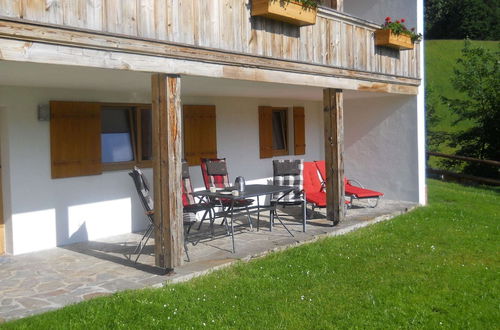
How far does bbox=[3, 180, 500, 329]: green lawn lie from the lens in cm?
432

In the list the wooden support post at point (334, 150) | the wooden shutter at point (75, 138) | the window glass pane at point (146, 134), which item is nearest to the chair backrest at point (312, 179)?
the wooden support post at point (334, 150)

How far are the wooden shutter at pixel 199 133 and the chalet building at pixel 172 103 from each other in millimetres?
21

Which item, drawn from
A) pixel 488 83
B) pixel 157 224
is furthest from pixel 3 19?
pixel 488 83

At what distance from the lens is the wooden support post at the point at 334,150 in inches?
318

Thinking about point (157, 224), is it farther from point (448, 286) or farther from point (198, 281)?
point (448, 286)

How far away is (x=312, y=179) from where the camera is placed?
32.9 ft

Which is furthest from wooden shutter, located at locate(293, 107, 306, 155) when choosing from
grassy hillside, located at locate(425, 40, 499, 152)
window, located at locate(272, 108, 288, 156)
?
grassy hillside, located at locate(425, 40, 499, 152)

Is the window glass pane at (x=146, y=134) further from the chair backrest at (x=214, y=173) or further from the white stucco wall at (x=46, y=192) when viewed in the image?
the chair backrest at (x=214, y=173)

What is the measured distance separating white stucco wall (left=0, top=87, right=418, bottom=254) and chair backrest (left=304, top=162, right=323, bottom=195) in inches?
28.8

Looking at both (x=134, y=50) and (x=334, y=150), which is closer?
(x=134, y=50)

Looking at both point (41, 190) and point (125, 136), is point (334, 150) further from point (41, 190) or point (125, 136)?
point (41, 190)

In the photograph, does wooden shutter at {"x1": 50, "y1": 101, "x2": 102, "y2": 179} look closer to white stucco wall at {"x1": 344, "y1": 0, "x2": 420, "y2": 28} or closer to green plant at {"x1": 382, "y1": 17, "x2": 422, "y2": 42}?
green plant at {"x1": 382, "y1": 17, "x2": 422, "y2": 42}

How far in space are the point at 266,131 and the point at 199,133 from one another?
1.75 meters

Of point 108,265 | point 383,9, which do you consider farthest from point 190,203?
point 383,9
